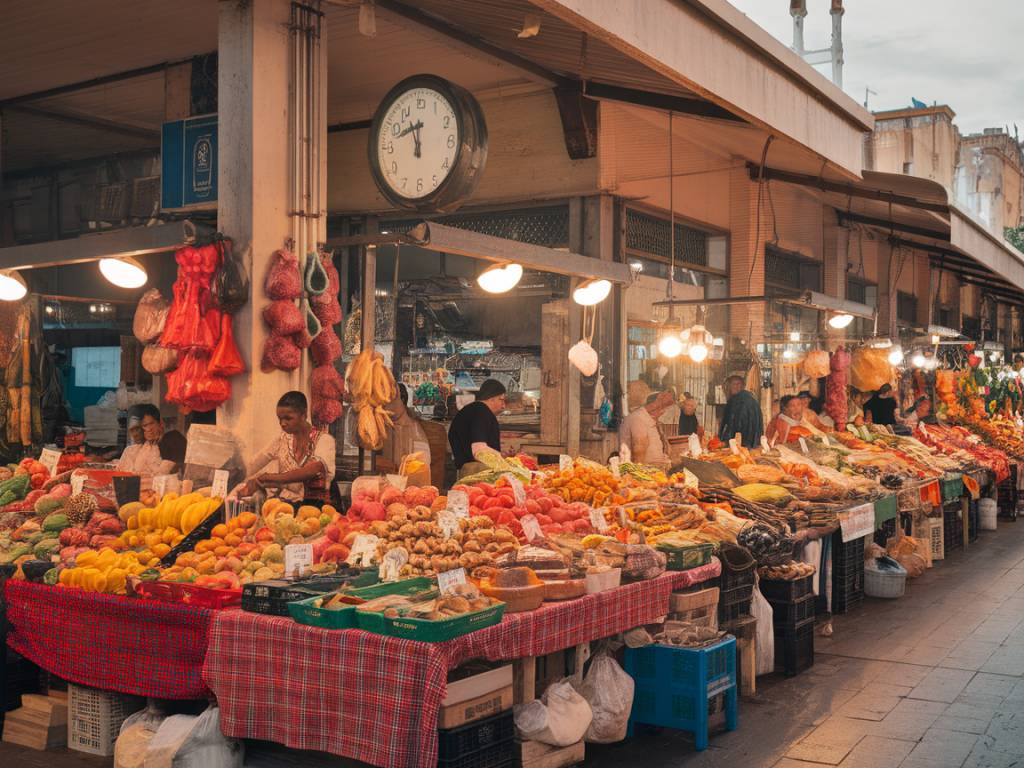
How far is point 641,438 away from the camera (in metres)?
10.1

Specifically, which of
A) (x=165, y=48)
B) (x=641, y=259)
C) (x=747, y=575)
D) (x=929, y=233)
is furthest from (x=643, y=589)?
(x=929, y=233)

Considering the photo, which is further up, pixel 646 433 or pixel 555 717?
pixel 646 433

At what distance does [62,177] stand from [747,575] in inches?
402

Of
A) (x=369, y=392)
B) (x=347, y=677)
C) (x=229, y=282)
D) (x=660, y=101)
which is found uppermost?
(x=660, y=101)

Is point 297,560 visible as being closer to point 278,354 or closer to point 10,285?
point 278,354

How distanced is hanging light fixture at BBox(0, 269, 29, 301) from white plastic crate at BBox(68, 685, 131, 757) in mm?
3399

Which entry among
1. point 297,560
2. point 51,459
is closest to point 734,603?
point 297,560

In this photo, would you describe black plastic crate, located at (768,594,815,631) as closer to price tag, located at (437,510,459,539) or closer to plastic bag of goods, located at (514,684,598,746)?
plastic bag of goods, located at (514,684,598,746)

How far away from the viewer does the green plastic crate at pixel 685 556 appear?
577cm

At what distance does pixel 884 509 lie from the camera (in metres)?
9.35

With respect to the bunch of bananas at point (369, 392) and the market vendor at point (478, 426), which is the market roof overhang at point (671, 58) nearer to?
the bunch of bananas at point (369, 392)

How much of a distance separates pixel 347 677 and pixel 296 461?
8.08 feet

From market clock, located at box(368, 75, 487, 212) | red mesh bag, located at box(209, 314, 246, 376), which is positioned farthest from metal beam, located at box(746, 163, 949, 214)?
red mesh bag, located at box(209, 314, 246, 376)

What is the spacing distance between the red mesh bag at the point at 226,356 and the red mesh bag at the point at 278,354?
146 millimetres
